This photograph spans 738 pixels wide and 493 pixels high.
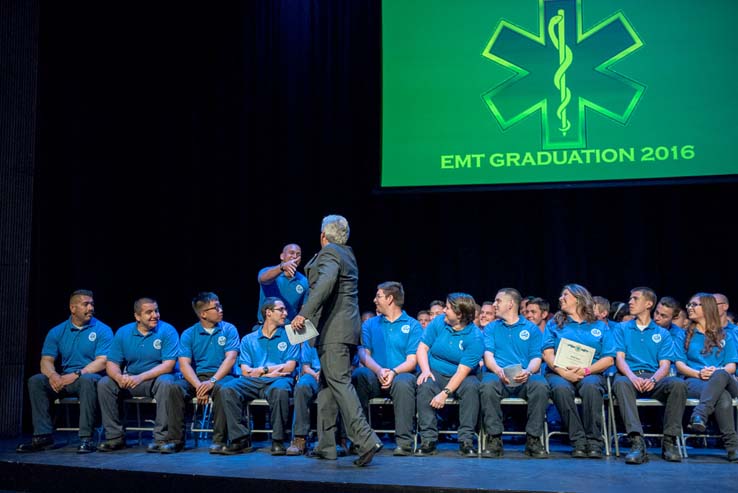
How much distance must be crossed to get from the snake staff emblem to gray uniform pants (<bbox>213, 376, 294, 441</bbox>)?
3.35 metres

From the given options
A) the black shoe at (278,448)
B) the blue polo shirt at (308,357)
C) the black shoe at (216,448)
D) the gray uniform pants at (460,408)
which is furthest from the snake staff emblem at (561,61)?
the black shoe at (216,448)

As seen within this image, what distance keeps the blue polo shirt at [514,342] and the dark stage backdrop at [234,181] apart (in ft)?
5.31

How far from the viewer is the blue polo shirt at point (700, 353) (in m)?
5.12

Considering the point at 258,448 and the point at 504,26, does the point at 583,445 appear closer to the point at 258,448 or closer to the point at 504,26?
the point at 258,448

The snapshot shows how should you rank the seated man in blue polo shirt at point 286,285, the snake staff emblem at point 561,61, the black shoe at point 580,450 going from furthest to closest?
the snake staff emblem at point 561,61
the seated man in blue polo shirt at point 286,285
the black shoe at point 580,450

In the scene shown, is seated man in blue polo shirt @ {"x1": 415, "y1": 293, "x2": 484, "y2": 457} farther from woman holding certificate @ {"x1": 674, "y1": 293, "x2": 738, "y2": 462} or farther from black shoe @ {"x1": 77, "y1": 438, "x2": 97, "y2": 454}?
black shoe @ {"x1": 77, "y1": 438, "x2": 97, "y2": 454}

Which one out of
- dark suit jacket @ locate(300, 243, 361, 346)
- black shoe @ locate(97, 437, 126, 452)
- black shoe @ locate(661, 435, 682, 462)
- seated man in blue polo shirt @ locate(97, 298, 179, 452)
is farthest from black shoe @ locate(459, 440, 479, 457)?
black shoe @ locate(97, 437, 126, 452)

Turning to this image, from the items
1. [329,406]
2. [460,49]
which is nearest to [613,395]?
[329,406]

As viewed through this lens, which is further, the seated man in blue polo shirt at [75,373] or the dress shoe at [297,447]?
the seated man in blue polo shirt at [75,373]

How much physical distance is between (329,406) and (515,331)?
1.52 meters

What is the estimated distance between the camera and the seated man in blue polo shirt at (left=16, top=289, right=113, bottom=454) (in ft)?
17.7

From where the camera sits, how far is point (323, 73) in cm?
Answer: 756

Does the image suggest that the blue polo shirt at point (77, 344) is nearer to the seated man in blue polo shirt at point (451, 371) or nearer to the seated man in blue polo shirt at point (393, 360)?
the seated man in blue polo shirt at point (393, 360)

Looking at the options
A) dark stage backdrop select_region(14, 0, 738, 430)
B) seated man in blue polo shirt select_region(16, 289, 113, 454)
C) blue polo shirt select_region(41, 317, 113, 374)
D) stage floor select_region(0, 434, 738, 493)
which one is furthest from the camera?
dark stage backdrop select_region(14, 0, 738, 430)
